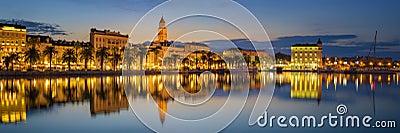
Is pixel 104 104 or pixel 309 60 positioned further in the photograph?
pixel 309 60

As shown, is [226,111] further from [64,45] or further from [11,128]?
[64,45]

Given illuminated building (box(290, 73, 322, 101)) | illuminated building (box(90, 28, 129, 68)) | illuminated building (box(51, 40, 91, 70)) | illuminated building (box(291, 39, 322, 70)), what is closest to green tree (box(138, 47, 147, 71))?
illuminated building (box(51, 40, 91, 70))

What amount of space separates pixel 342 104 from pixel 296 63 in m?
119

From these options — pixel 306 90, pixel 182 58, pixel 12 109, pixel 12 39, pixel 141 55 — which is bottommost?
pixel 306 90

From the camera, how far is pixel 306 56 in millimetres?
136875

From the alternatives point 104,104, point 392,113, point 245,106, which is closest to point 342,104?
point 392,113

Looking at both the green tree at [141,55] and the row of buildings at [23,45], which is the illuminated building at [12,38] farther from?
Answer: the green tree at [141,55]

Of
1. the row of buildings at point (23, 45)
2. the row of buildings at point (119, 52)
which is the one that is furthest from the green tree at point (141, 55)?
the row of buildings at point (23, 45)

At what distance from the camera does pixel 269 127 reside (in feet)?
43.8

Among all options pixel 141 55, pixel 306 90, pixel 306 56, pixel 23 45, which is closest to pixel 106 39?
pixel 141 55

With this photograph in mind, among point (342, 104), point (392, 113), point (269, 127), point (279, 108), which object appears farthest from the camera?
point (342, 104)

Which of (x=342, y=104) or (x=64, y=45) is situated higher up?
(x=64, y=45)

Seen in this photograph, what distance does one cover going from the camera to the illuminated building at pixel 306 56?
135250 mm

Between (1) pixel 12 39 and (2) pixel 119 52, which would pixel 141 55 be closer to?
(2) pixel 119 52
